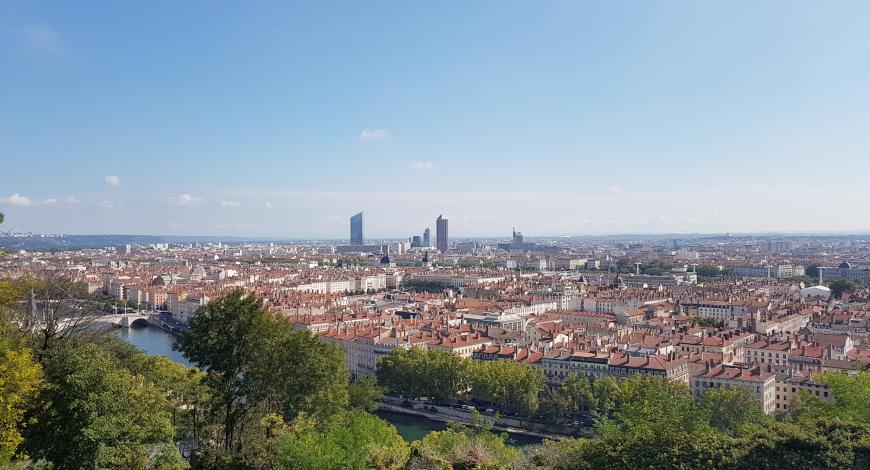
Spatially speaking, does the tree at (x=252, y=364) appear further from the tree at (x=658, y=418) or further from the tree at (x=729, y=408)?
the tree at (x=729, y=408)

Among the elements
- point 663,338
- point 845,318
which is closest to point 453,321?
point 663,338

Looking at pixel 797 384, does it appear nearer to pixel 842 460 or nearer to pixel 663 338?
pixel 663 338

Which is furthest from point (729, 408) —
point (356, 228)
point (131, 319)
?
point (356, 228)

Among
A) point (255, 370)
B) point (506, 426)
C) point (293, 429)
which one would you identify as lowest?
point (506, 426)

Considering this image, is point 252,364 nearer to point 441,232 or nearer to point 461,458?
point 461,458

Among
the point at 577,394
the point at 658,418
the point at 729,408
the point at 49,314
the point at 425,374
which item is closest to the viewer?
the point at 658,418

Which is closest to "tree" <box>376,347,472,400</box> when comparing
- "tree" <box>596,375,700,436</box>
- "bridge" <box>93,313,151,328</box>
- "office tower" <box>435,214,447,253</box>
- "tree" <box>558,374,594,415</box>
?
"tree" <box>558,374,594,415</box>

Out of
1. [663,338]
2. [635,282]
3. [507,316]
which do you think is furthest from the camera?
[635,282]
